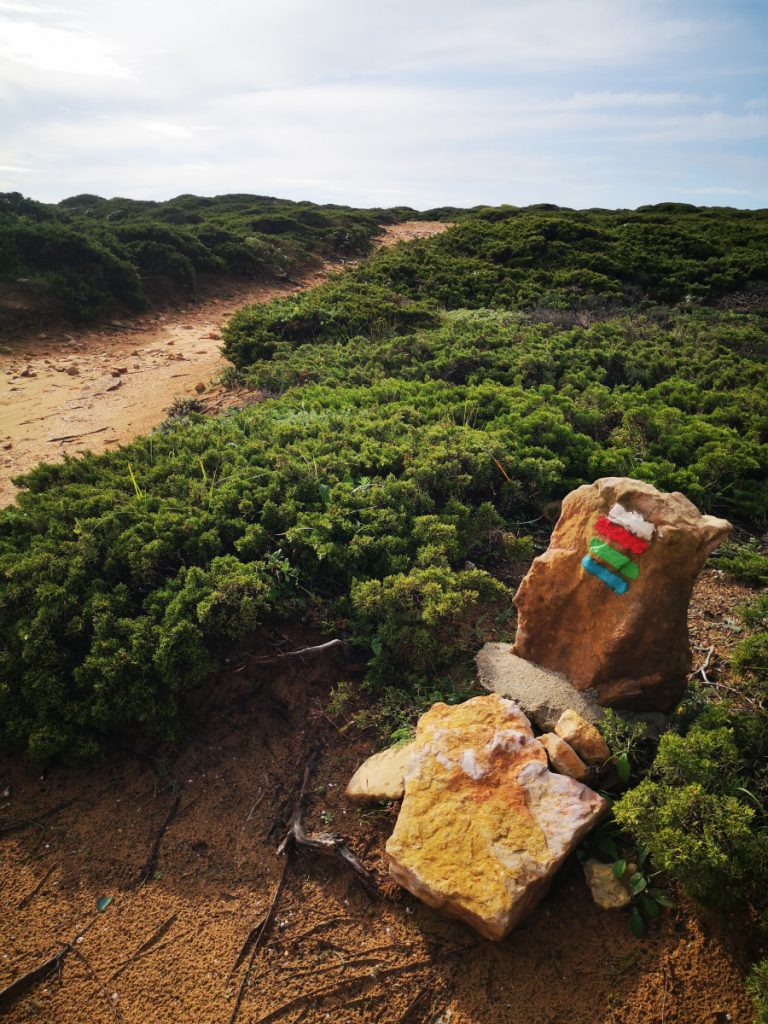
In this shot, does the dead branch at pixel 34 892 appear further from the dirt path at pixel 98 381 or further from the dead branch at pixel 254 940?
the dirt path at pixel 98 381

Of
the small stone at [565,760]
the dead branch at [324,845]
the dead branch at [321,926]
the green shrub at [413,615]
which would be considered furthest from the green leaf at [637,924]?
the green shrub at [413,615]

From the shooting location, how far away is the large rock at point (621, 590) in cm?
328

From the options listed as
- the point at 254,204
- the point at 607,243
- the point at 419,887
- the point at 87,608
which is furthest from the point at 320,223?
the point at 419,887

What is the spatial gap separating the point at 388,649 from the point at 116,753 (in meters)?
2.02

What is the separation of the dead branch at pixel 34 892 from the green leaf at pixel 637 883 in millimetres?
3219

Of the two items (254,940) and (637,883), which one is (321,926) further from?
(637,883)

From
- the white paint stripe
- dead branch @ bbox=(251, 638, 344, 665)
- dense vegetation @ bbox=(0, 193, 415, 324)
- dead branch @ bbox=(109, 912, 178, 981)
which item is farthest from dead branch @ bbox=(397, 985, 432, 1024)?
dense vegetation @ bbox=(0, 193, 415, 324)

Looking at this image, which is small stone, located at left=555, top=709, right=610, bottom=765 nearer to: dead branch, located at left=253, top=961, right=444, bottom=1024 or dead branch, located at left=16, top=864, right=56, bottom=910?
dead branch, located at left=253, top=961, right=444, bottom=1024

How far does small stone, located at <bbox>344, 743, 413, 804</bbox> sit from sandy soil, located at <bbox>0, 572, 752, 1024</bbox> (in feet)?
0.34

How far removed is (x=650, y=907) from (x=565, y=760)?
717 millimetres

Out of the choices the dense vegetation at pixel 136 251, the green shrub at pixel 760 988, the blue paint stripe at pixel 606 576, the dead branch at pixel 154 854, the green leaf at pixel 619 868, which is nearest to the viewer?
the green shrub at pixel 760 988

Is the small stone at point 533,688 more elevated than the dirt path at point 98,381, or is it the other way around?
the dirt path at point 98,381

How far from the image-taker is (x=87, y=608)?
406 centimetres

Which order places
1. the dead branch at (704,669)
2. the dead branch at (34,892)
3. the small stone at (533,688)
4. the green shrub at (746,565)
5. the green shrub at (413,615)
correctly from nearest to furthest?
the dead branch at (34,892)
the small stone at (533,688)
the dead branch at (704,669)
the green shrub at (413,615)
the green shrub at (746,565)
